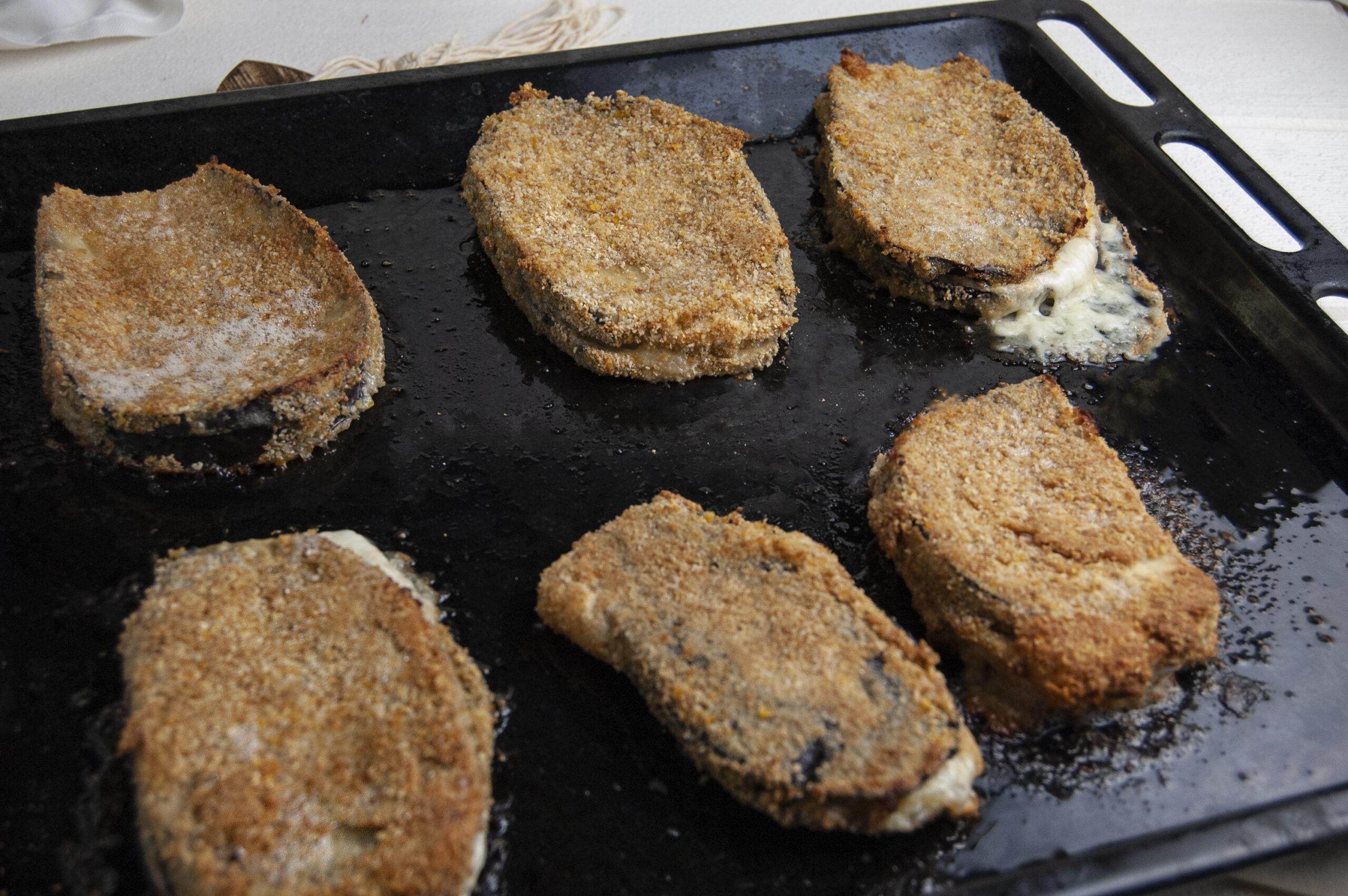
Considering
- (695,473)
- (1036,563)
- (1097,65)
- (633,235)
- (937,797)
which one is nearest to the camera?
(937,797)

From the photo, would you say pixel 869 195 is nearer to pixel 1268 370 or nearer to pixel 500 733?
pixel 1268 370

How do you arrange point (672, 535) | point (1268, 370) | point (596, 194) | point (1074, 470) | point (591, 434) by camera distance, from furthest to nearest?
point (596, 194)
point (1268, 370)
point (591, 434)
point (1074, 470)
point (672, 535)

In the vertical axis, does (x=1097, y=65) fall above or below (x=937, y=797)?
above

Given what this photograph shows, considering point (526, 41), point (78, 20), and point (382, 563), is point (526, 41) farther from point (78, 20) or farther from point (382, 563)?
point (382, 563)

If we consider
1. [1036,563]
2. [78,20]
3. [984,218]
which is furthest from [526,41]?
[1036,563]

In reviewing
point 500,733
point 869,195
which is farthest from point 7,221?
point 869,195

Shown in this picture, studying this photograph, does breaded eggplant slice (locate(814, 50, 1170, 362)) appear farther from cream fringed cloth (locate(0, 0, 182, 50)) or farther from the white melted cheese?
cream fringed cloth (locate(0, 0, 182, 50))
